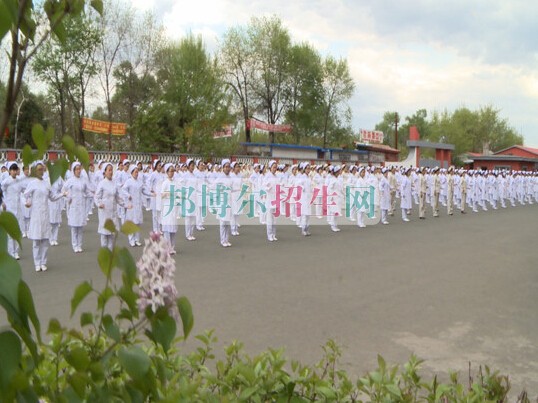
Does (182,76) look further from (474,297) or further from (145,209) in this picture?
(474,297)

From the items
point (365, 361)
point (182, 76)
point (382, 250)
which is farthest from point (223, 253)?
point (182, 76)

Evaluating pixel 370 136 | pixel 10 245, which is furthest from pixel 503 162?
pixel 10 245

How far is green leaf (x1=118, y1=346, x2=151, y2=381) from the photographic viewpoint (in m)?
0.86

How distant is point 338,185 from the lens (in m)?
16.0

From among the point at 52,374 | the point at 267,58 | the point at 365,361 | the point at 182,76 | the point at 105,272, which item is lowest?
the point at 365,361

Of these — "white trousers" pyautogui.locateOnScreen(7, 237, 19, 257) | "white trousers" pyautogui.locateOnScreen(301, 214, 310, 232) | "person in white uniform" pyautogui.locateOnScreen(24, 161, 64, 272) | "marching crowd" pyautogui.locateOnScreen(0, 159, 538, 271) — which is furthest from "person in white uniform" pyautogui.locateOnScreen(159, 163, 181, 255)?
"white trousers" pyautogui.locateOnScreen(301, 214, 310, 232)

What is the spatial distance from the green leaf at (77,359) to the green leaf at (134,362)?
10cm

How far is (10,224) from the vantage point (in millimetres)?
810

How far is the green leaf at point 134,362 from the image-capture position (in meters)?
0.86

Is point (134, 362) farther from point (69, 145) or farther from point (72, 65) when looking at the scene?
point (72, 65)

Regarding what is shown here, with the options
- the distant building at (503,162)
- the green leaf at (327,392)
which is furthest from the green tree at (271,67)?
the green leaf at (327,392)

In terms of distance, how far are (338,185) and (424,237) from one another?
12.4 feet

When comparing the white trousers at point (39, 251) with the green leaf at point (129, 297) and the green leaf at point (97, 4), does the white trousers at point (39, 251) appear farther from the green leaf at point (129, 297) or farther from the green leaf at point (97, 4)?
the green leaf at point (129, 297)

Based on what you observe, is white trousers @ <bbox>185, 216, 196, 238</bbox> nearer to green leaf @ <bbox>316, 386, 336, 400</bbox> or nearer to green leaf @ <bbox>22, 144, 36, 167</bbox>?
green leaf @ <bbox>316, 386, 336, 400</bbox>
